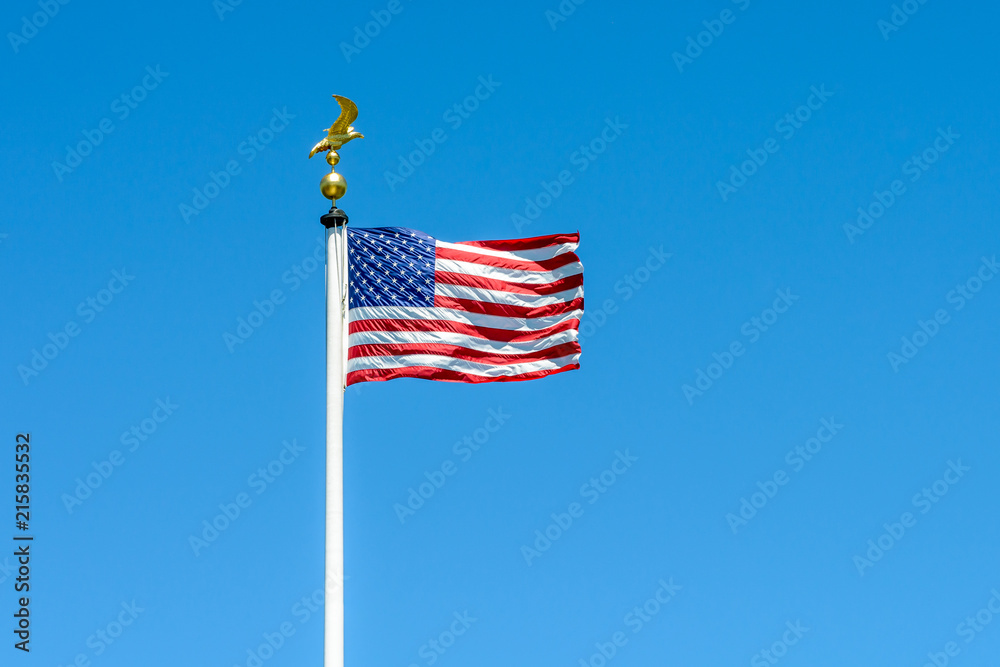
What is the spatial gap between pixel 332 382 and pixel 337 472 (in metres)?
1.66

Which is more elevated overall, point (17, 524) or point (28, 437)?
point (28, 437)

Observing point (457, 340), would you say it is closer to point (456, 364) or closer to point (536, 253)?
point (456, 364)

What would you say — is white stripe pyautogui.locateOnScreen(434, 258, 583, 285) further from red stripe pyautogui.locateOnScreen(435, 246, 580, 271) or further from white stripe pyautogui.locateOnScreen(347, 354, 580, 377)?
white stripe pyautogui.locateOnScreen(347, 354, 580, 377)

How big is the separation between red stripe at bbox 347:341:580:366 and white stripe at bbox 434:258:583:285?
1.41 m

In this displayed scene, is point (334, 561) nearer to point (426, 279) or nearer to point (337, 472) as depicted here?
point (337, 472)

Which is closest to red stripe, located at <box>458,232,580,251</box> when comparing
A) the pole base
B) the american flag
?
the american flag

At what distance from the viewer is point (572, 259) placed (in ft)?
89.1

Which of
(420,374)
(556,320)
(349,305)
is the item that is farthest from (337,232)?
(556,320)

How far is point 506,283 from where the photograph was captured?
26.8 m

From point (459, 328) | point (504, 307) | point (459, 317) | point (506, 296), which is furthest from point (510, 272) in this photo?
point (459, 328)

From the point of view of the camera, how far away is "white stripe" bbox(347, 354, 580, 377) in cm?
2502

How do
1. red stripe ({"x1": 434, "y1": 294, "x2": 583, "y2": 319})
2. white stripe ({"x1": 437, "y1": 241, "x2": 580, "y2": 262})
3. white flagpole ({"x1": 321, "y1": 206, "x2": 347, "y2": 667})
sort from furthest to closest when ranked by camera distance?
white stripe ({"x1": 437, "y1": 241, "x2": 580, "y2": 262})
red stripe ({"x1": 434, "y1": 294, "x2": 583, "y2": 319})
white flagpole ({"x1": 321, "y1": 206, "x2": 347, "y2": 667})

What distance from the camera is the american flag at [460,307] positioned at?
25047 millimetres

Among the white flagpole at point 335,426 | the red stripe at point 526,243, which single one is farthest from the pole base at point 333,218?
the red stripe at point 526,243
